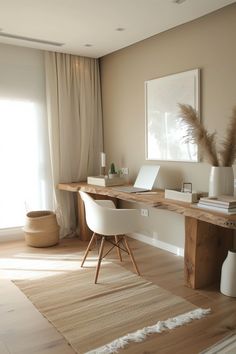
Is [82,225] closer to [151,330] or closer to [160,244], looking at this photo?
[160,244]

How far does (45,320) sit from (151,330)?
0.73 m

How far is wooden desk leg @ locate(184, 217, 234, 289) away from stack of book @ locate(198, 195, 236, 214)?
17 cm

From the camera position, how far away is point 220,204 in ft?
7.69

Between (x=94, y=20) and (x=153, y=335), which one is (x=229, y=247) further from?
(x=94, y=20)

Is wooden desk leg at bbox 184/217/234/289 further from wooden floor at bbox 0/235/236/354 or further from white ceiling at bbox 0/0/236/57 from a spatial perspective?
white ceiling at bbox 0/0/236/57

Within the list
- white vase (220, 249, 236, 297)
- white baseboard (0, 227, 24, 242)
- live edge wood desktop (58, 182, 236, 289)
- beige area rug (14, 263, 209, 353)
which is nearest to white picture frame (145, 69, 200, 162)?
live edge wood desktop (58, 182, 236, 289)

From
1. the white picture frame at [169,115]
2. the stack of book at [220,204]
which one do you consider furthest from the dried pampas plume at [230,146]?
the white picture frame at [169,115]

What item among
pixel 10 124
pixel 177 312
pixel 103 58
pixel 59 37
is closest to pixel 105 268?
pixel 177 312

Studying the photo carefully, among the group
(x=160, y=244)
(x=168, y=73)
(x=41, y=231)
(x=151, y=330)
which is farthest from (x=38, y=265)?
(x=168, y=73)

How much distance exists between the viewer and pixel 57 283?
2.81 meters

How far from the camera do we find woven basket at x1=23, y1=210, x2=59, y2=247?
3.82m

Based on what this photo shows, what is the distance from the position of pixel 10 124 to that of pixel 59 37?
3.89 ft

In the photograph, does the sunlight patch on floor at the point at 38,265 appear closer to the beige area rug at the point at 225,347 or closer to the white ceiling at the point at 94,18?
the beige area rug at the point at 225,347

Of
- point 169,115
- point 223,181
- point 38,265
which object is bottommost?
point 38,265
